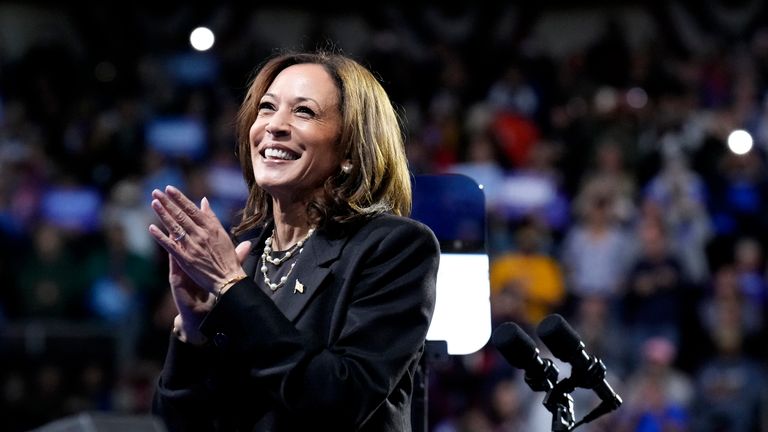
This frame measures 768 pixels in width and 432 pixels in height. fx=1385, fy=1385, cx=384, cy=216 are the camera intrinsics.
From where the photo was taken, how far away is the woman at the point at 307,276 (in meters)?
2.59

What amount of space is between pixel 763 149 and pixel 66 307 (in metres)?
4.33

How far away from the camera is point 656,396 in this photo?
6.90m

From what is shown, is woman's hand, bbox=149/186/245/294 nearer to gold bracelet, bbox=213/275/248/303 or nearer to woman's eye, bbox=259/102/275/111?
gold bracelet, bbox=213/275/248/303

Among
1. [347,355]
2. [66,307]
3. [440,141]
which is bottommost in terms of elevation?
[66,307]

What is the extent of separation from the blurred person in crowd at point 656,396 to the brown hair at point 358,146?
4163 mm

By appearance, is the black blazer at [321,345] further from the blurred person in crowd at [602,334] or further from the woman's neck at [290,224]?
the blurred person in crowd at [602,334]

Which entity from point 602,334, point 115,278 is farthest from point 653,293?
point 115,278

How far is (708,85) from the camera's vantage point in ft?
32.3

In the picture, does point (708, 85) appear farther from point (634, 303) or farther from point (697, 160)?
point (634, 303)

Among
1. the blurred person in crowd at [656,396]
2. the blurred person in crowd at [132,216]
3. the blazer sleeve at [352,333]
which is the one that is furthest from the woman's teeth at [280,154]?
the blurred person in crowd at [132,216]

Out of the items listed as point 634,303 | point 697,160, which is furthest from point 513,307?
point 697,160

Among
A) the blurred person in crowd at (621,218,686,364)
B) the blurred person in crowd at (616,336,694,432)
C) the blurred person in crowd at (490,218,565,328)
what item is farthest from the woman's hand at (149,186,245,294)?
the blurred person in crowd at (621,218,686,364)

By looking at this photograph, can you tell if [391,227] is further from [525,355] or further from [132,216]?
[132,216]

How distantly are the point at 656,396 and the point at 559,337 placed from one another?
14.1 ft
